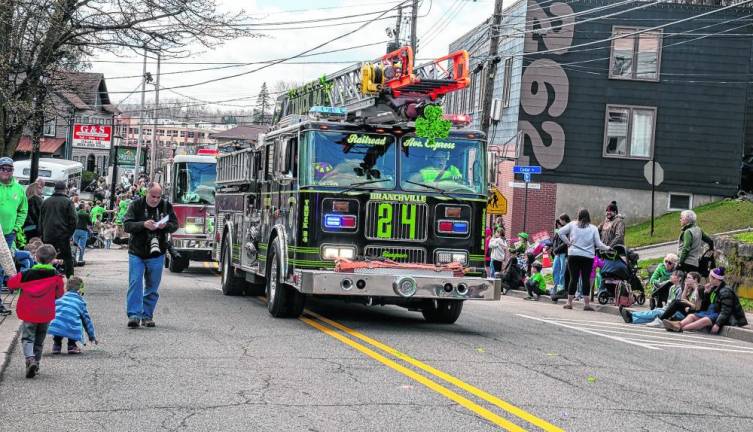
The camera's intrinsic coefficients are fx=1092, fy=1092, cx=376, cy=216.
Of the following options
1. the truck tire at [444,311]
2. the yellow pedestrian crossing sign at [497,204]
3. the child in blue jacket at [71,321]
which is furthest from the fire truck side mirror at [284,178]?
the yellow pedestrian crossing sign at [497,204]

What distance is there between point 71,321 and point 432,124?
5.72 meters

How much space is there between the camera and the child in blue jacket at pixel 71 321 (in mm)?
10914

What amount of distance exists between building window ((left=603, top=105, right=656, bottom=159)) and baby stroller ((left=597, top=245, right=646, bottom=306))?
16.2 meters

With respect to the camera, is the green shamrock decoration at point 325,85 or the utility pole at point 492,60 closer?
the green shamrock decoration at point 325,85

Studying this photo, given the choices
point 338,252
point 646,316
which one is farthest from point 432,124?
point 646,316

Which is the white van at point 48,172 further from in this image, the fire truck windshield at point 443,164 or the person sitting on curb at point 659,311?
the fire truck windshield at point 443,164

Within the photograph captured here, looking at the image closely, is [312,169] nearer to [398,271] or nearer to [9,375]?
[398,271]

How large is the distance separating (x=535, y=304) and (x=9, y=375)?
14764 mm

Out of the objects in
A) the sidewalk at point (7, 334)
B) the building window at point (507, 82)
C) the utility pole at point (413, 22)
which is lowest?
the sidewalk at point (7, 334)

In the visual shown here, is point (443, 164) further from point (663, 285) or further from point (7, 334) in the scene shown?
point (663, 285)

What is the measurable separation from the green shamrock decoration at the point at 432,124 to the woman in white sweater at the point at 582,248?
6325mm

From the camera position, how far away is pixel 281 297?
50.0 ft

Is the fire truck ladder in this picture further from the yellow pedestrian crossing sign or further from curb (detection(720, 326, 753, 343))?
the yellow pedestrian crossing sign

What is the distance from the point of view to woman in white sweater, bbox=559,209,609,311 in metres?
20.5
